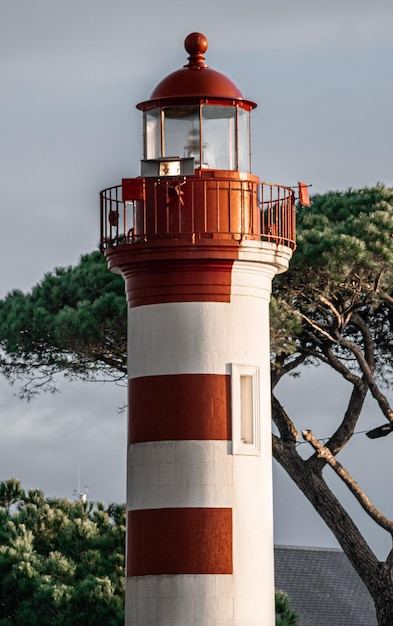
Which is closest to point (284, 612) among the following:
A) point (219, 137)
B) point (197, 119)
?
point (219, 137)

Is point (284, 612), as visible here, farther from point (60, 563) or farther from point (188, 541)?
point (188, 541)

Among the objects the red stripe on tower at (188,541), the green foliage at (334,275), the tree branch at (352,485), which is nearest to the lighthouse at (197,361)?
the red stripe on tower at (188,541)

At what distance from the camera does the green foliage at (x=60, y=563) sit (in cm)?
2306

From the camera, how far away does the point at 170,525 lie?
17141 millimetres

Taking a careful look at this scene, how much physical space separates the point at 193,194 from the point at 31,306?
11311 mm

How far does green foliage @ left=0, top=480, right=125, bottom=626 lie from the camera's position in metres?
23.1

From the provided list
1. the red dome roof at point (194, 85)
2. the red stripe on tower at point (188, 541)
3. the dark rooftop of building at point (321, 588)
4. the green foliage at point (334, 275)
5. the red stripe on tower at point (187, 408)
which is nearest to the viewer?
the red stripe on tower at point (188, 541)

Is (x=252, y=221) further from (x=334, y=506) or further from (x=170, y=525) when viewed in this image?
(x=334, y=506)

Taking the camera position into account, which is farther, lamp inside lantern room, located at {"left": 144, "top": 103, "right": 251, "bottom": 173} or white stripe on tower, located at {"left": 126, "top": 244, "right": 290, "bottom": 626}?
lamp inside lantern room, located at {"left": 144, "top": 103, "right": 251, "bottom": 173}

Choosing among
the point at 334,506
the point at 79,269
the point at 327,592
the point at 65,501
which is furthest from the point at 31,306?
the point at 327,592

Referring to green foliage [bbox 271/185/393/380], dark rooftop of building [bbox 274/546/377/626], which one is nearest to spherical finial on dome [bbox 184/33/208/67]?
green foliage [bbox 271/185/393/380]

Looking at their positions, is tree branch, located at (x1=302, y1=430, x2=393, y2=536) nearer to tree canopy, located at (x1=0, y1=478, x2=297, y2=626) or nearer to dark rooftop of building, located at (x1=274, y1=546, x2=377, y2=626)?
tree canopy, located at (x1=0, y1=478, x2=297, y2=626)

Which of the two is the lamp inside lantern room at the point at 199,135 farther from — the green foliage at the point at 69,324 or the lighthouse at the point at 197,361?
the green foliage at the point at 69,324

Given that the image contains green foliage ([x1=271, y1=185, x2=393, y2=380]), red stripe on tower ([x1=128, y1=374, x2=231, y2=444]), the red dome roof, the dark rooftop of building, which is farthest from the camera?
the dark rooftop of building
